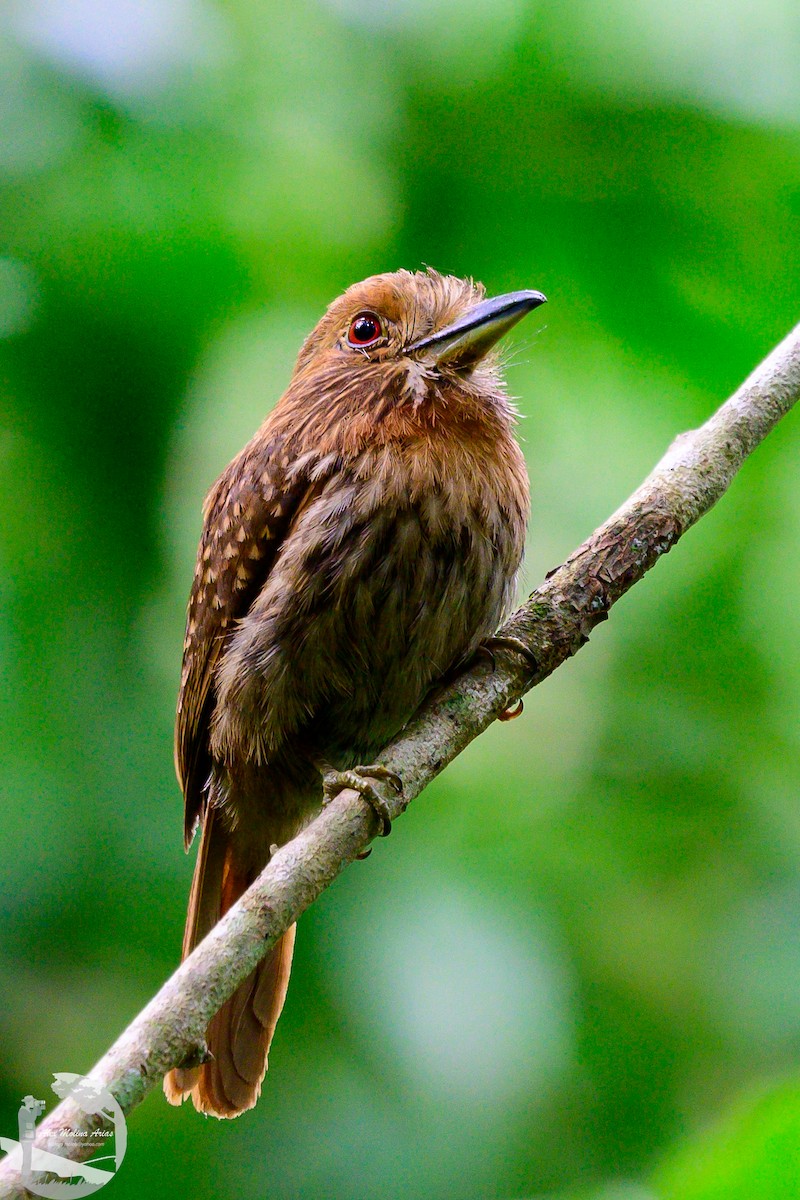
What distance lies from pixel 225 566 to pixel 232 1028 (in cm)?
98

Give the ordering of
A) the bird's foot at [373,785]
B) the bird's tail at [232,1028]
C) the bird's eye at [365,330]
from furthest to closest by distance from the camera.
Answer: the bird's eye at [365,330]
the bird's tail at [232,1028]
the bird's foot at [373,785]

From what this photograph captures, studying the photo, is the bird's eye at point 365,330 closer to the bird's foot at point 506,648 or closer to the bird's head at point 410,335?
the bird's head at point 410,335

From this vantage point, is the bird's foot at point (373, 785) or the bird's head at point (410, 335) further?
the bird's head at point (410, 335)

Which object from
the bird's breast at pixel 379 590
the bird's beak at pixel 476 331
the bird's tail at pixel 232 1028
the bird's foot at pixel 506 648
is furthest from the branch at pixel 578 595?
the bird's tail at pixel 232 1028

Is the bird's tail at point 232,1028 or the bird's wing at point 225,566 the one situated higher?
the bird's wing at point 225,566

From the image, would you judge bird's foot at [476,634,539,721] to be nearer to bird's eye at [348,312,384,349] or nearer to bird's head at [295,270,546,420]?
bird's head at [295,270,546,420]

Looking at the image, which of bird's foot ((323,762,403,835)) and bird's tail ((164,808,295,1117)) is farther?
bird's tail ((164,808,295,1117))

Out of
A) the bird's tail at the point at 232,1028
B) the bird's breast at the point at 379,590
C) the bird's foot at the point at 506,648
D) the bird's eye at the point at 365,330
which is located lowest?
the bird's tail at the point at 232,1028

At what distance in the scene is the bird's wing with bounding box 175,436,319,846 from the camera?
254cm

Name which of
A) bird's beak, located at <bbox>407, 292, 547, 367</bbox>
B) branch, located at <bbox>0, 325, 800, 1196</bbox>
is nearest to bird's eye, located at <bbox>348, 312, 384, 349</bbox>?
bird's beak, located at <bbox>407, 292, 547, 367</bbox>

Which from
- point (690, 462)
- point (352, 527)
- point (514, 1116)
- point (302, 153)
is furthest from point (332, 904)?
point (302, 153)

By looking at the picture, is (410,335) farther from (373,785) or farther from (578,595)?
(373,785)

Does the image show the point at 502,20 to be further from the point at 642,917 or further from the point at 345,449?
the point at 642,917

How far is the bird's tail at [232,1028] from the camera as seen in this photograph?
254 centimetres
